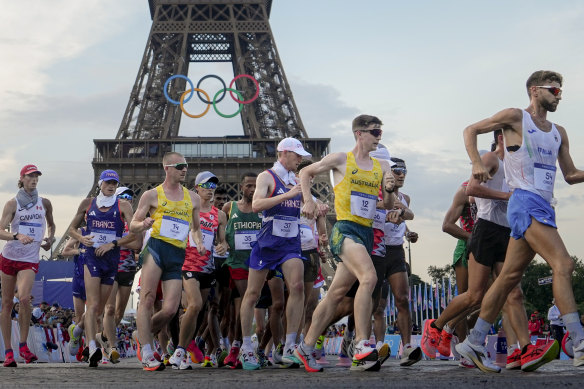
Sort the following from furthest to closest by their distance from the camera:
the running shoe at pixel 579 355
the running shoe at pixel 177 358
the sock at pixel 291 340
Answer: the running shoe at pixel 177 358, the sock at pixel 291 340, the running shoe at pixel 579 355

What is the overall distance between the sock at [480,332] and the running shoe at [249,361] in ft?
8.57

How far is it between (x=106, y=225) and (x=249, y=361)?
2.89m

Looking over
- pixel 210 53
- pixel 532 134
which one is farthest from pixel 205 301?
pixel 210 53

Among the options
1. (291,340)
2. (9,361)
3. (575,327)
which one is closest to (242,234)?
(291,340)

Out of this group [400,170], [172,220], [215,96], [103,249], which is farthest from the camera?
[215,96]

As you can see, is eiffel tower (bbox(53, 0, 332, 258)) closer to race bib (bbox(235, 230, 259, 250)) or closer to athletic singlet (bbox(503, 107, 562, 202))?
race bib (bbox(235, 230, 259, 250))

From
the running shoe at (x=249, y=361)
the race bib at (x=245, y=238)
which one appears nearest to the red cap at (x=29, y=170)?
the race bib at (x=245, y=238)

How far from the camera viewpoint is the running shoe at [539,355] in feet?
21.7

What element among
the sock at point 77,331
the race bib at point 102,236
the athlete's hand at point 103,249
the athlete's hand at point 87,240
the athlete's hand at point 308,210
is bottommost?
the sock at point 77,331

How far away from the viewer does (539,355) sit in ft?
21.9

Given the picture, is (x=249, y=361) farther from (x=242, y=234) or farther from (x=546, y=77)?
(x=546, y=77)

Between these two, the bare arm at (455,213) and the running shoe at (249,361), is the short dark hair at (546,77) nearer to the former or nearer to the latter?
the bare arm at (455,213)

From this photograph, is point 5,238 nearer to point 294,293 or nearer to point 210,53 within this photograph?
point 294,293

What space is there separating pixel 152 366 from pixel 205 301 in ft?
7.30
